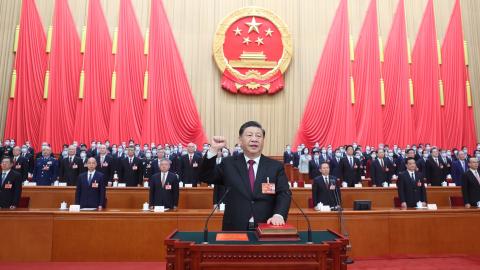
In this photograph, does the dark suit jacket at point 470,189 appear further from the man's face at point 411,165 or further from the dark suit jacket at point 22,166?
the dark suit jacket at point 22,166

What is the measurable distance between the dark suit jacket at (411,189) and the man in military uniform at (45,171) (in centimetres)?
665

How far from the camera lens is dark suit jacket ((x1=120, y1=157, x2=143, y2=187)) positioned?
7.76m

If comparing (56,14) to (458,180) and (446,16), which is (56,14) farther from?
(446,16)

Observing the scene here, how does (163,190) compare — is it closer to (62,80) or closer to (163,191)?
(163,191)

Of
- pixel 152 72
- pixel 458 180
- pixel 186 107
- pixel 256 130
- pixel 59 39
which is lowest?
pixel 458 180

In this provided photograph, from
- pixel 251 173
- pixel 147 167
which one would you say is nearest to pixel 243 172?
pixel 251 173

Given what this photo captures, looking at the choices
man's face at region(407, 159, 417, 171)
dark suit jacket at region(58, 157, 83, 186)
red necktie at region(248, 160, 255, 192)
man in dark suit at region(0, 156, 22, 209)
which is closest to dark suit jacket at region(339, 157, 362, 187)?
man's face at region(407, 159, 417, 171)

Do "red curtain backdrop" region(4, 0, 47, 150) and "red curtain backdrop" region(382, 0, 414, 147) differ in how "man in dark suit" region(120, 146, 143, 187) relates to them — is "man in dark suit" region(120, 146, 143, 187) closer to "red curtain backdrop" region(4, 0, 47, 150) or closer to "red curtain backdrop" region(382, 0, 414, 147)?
"red curtain backdrop" region(4, 0, 47, 150)

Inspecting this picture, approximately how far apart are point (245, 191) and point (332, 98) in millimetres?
10422

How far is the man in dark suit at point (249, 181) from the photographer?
197 cm

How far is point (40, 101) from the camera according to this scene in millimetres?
11258

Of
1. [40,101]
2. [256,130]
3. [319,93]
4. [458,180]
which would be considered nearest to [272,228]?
[256,130]

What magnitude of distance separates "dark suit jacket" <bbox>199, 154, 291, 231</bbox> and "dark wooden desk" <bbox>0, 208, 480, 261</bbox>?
2313mm

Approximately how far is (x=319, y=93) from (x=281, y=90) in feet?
4.19
